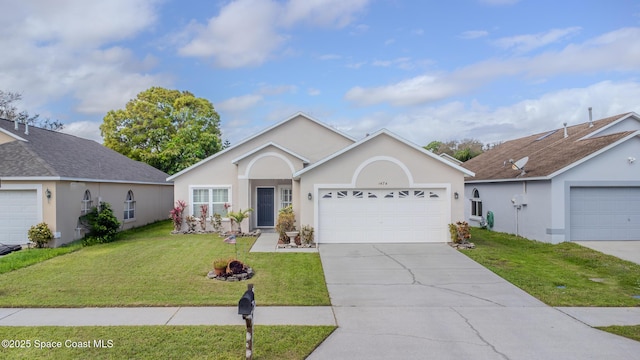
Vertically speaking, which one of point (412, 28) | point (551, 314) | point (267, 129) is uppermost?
point (412, 28)

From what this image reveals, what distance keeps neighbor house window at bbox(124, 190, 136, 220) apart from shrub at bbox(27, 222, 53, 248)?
5.72 metres

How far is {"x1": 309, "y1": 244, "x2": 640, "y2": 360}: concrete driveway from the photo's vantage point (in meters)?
5.76

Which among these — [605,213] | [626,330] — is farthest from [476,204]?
[626,330]

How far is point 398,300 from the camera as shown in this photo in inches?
329

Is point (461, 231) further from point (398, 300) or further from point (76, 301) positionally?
point (76, 301)

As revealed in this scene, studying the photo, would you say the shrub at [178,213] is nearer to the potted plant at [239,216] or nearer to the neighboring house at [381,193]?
the potted plant at [239,216]

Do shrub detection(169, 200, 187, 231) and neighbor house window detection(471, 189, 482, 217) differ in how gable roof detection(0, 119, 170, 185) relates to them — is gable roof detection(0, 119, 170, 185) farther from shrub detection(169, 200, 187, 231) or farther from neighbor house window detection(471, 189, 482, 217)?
neighbor house window detection(471, 189, 482, 217)

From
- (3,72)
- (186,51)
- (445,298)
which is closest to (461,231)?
(445,298)

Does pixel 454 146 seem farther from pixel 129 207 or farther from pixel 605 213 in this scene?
pixel 129 207

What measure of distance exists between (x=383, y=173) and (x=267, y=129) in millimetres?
7310

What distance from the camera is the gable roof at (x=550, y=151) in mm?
14961

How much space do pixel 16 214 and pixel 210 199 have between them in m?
7.36

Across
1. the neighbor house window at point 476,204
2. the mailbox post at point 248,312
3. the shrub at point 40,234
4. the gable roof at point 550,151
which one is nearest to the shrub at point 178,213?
the shrub at point 40,234

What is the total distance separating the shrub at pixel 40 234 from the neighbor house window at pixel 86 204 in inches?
78.9
